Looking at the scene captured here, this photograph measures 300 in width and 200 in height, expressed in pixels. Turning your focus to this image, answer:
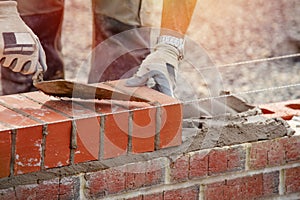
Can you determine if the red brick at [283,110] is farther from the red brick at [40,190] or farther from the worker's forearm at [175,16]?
the red brick at [40,190]

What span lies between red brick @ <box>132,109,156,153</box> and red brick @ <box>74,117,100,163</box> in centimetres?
11

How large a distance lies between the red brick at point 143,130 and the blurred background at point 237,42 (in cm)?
195

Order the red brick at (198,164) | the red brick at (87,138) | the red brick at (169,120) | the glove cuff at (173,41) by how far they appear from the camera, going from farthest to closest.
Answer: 1. the glove cuff at (173,41)
2. the red brick at (198,164)
3. the red brick at (169,120)
4. the red brick at (87,138)

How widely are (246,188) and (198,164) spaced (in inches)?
8.0

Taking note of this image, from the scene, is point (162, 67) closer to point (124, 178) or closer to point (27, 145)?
point (124, 178)

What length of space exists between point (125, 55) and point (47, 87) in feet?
3.65

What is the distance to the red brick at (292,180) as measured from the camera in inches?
100.0

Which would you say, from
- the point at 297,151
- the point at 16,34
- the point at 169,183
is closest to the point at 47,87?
the point at 16,34

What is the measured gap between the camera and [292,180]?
2.55m

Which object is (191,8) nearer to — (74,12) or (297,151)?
(297,151)

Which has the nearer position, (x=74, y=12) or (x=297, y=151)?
(x=297, y=151)

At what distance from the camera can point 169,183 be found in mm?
2311

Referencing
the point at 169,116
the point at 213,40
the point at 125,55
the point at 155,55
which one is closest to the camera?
the point at 169,116

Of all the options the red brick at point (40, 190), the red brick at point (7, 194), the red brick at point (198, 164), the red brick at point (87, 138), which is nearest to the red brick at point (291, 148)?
the red brick at point (198, 164)
